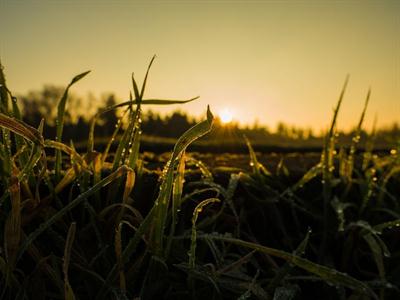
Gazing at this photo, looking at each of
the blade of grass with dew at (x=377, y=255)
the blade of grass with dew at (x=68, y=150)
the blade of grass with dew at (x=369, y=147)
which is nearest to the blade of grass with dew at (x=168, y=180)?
the blade of grass with dew at (x=68, y=150)

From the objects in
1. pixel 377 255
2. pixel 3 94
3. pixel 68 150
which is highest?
pixel 3 94

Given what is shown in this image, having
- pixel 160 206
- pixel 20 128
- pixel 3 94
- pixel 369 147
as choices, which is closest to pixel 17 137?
pixel 3 94

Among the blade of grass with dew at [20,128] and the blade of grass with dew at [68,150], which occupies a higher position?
the blade of grass with dew at [20,128]

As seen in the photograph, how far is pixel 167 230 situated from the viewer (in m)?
1.28

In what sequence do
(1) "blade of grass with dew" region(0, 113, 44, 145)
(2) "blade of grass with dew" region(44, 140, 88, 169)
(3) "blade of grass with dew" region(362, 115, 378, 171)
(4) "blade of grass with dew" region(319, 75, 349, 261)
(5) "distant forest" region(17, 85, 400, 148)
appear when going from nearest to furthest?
(1) "blade of grass with dew" region(0, 113, 44, 145) < (2) "blade of grass with dew" region(44, 140, 88, 169) < (4) "blade of grass with dew" region(319, 75, 349, 261) < (3) "blade of grass with dew" region(362, 115, 378, 171) < (5) "distant forest" region(17, 85, 400, 148)

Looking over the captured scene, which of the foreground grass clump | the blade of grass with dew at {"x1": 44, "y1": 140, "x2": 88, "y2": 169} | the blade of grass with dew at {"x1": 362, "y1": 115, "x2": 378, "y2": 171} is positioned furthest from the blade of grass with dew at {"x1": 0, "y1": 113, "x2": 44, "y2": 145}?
the blade of grass with dew at {"x1": 362, "y1": 115, "x2": 378, "y2": 171}

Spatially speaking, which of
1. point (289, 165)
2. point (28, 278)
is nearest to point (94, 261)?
point (28, 278)

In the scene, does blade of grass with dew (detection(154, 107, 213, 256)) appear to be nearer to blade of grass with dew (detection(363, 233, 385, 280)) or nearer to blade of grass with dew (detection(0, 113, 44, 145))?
blade of grass with dew (detection(0, 113, 44, 145))

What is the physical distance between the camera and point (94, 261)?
1101 mm

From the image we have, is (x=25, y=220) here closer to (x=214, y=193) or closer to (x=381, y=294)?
(x=214, y=193)

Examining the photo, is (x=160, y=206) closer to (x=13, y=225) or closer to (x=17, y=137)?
(x=13, y=225)

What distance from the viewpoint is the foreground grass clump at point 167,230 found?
1013 mm

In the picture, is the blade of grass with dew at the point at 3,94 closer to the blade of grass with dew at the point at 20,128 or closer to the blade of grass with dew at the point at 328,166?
the blade of grass with dew at the point at 20,128

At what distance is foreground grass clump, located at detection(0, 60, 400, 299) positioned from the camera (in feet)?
3.32
